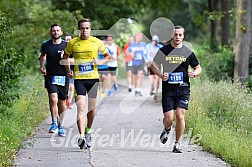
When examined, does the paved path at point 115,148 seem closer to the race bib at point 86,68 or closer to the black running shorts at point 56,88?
the black running shorts at point 56,88

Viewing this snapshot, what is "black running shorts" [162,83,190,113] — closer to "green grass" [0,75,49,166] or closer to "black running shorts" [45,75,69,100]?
"green grass" [0,75,49,166]

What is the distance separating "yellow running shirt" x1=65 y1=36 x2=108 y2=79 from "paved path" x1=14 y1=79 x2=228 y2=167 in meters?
1.27

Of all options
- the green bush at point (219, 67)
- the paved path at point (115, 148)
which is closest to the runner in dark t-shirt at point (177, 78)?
the paved path at point (115, 148)

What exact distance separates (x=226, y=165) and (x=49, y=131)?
16.1 feet

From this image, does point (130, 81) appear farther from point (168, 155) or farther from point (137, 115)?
point (168, 155)

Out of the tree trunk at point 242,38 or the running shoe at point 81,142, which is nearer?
the running shoe at point 81,142

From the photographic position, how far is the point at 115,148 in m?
11.6

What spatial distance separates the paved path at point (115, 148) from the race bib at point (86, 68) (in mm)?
1317

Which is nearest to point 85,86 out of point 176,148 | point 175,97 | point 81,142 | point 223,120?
point 81,142

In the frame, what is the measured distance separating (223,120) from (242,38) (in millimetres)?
5721

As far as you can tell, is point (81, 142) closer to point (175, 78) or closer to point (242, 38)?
point (175, 78)

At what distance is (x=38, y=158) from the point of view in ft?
34.8

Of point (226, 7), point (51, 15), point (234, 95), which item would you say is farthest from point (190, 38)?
point (234, 95)

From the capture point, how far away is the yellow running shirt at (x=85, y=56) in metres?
11.5
